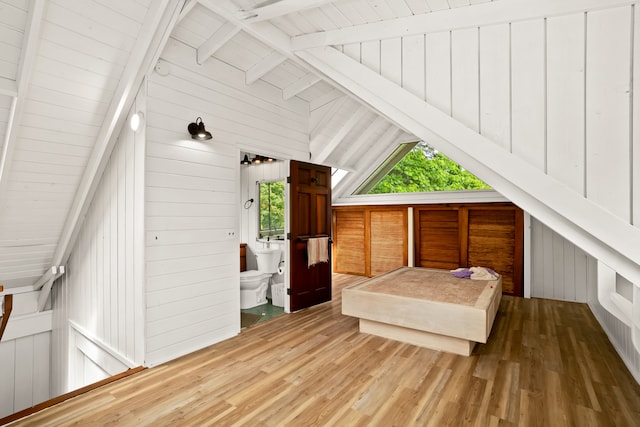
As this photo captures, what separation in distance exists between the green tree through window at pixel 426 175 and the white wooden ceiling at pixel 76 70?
322cm

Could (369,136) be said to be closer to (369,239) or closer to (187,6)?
(369,239)

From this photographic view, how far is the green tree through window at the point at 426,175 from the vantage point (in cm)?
541

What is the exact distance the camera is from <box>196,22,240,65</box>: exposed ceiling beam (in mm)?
2678

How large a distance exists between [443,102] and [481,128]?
25 centimetres

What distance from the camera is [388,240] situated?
6.02 metres

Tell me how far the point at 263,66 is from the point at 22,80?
1925mm

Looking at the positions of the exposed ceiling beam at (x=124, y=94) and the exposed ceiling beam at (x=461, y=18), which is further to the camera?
the exposed ceiling beam at (x=124, y=94)

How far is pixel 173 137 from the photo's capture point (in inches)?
110

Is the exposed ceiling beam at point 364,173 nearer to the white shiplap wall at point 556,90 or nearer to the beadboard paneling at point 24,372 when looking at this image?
the white shiplap wall at point 556,90

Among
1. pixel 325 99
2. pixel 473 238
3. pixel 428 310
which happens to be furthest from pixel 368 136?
pixel 428 310

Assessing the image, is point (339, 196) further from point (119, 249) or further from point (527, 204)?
point (527, 204)

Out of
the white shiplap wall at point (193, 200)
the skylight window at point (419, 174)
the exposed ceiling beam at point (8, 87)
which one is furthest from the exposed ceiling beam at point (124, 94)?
the skylight window at point (419, 174)

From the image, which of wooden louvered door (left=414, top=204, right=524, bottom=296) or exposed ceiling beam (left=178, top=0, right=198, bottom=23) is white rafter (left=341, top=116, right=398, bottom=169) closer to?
wooden louvered door (left=414, top=204, right=524, bottom=296)

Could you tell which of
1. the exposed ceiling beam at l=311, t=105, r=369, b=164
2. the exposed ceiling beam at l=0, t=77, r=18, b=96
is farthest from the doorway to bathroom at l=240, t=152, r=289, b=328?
the exposed ceiling beam at l=0, t=77, r=18, b=96
